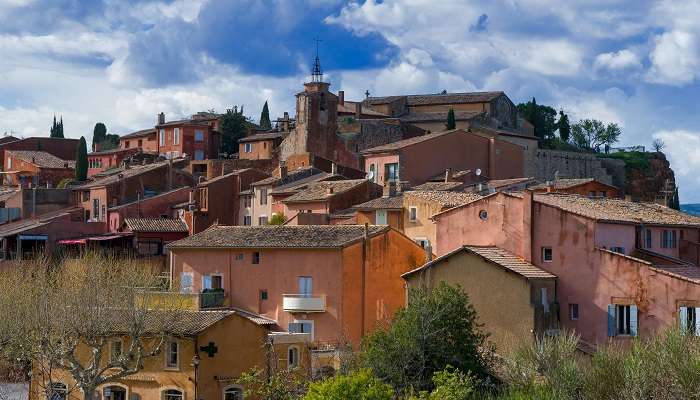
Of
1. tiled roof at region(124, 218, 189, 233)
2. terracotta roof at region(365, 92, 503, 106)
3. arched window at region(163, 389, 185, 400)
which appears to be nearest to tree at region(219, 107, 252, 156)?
terracotta roof at region(365, 92, 503, 106)

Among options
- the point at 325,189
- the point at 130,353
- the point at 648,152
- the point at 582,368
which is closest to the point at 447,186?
the point at 325,189

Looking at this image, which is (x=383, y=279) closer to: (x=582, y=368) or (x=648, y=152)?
(x=582, y=368)

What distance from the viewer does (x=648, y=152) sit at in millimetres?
94812

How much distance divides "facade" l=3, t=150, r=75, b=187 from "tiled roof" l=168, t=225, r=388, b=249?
35.3m

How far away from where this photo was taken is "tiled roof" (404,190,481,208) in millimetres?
56344

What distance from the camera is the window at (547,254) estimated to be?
46.2 m

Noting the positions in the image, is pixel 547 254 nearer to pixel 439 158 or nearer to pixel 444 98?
pixel 439 158

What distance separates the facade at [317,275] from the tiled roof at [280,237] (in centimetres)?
4

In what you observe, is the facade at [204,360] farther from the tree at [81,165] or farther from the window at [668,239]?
the tree at [81,165]

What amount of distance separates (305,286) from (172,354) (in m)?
8.38

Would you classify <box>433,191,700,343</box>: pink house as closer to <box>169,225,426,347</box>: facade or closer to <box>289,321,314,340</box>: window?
<box>169,225,426,347</box>: facade

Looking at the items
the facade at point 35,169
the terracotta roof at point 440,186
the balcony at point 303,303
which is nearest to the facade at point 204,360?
the balcony at point 303,303

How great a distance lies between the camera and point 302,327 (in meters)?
50.9

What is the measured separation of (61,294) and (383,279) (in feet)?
43.6
